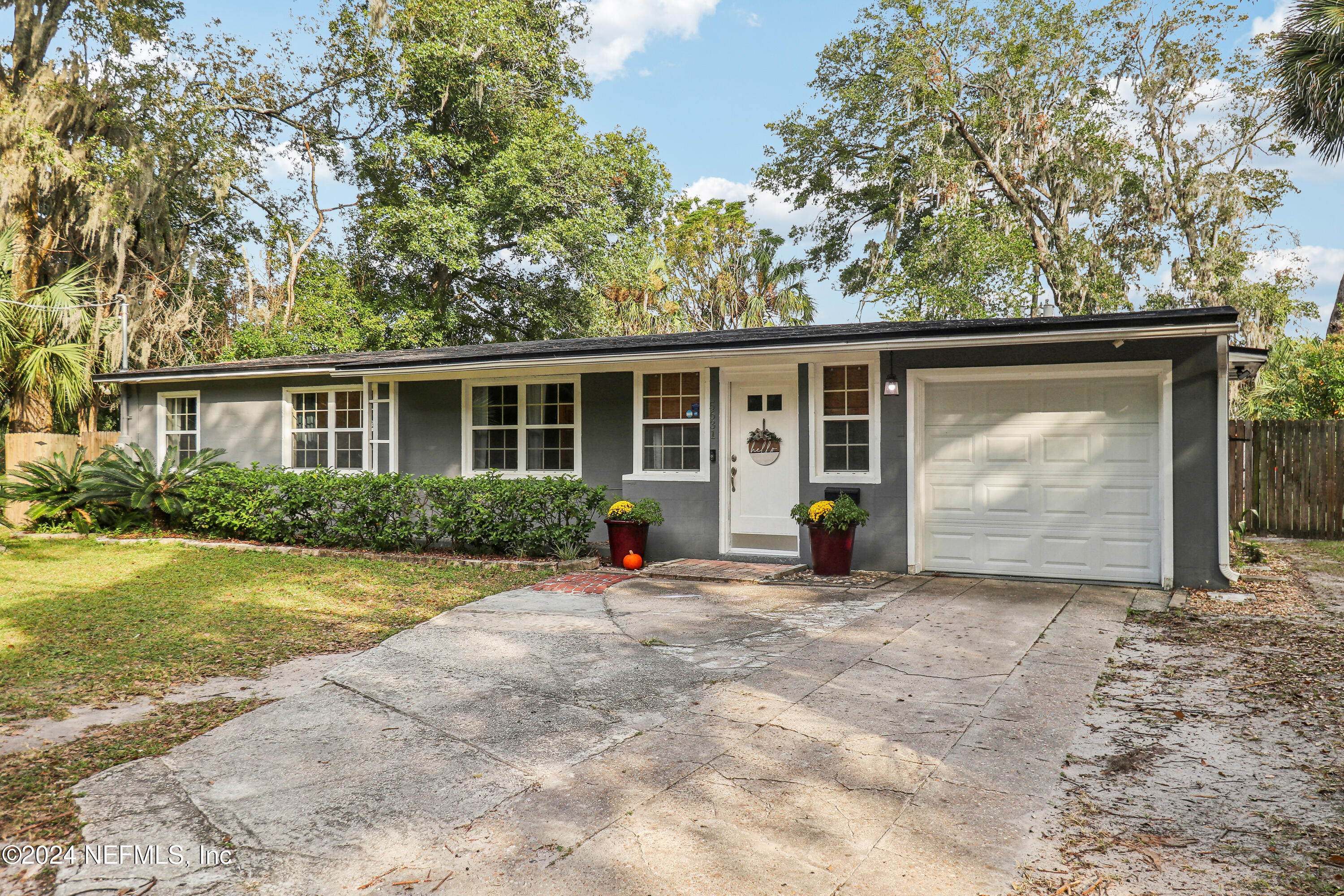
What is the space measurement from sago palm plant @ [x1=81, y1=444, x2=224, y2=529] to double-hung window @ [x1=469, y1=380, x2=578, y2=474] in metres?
4.21

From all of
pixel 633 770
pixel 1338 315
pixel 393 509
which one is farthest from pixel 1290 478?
pixel 393 509

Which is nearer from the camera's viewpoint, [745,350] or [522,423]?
[745,350]

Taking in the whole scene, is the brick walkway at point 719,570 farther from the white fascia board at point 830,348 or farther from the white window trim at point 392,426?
the white window trim at point 392,426

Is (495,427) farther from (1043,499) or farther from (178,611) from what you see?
(1043,499)

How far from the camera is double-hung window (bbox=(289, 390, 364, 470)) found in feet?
38.9

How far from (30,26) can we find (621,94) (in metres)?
13.3

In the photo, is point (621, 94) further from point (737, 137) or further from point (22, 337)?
point (22, 337)

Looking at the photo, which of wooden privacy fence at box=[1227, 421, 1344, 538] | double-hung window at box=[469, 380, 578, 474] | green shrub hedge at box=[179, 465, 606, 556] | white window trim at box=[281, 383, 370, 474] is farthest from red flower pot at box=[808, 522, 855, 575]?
white window trim at box=[281, 383, 370, 474]

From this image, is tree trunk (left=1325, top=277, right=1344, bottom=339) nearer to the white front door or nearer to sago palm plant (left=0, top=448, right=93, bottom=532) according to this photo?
the white front door

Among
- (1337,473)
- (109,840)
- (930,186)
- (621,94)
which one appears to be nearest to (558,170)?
(621,94)

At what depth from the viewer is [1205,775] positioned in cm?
333

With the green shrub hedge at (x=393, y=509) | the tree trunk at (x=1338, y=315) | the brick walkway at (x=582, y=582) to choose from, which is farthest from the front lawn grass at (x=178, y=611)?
the tree trunk at (x=1338, y=315)

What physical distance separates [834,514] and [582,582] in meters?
2.72

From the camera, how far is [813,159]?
21938 millimetres
